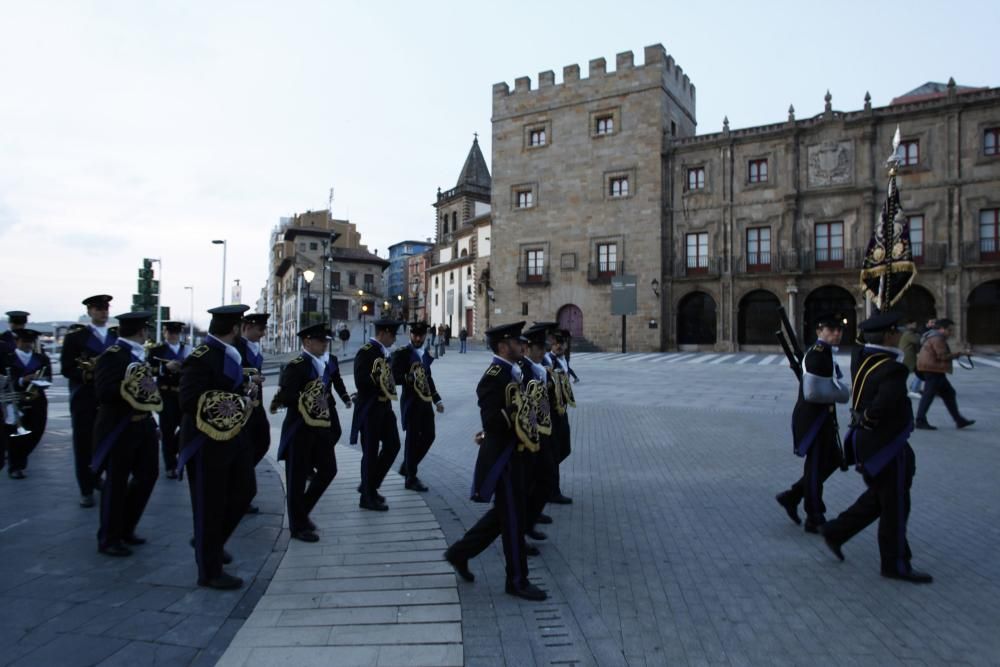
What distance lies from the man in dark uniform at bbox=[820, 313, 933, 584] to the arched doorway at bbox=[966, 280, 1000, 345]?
115ft

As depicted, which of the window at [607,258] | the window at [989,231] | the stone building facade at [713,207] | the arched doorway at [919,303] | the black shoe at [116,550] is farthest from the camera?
the window at [607,258]

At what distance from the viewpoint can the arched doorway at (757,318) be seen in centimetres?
3756

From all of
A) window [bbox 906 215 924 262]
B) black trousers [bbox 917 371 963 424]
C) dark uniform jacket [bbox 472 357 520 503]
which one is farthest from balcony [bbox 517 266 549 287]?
dark uniform jacket [bbox 472 357 520 503]

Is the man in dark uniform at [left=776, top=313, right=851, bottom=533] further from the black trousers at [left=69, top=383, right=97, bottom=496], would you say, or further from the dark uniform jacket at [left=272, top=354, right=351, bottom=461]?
the black trousers at [left=69, top=383, right=97, bottom=496]

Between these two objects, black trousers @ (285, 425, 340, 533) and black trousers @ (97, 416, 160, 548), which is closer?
black trousers @ (97, 416, 160, 548)

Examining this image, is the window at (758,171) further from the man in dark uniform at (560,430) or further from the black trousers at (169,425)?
the black trousers at (169,425)

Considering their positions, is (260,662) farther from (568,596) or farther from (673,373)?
(673,373)

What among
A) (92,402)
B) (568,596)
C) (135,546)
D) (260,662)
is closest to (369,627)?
(260,662)

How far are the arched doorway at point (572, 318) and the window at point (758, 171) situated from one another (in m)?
12.9

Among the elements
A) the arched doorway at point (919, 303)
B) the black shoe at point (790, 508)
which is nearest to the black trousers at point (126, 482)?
the black shoe at point (790, 508)

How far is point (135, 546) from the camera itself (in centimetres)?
517

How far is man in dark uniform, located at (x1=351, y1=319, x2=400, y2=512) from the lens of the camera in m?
6.39

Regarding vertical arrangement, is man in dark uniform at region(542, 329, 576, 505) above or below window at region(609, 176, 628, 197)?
below

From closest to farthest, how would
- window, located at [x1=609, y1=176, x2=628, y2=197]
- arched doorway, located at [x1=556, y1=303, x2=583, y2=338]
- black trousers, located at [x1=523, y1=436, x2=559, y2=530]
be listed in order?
black trousers, located at [x1=523, y1=436, x2=559, y2=530], window, located at [x1=609, y1=176, x2=628, y2=197], arched doorway, located at [x1=556, y1=303, x2=583, y2=338]
